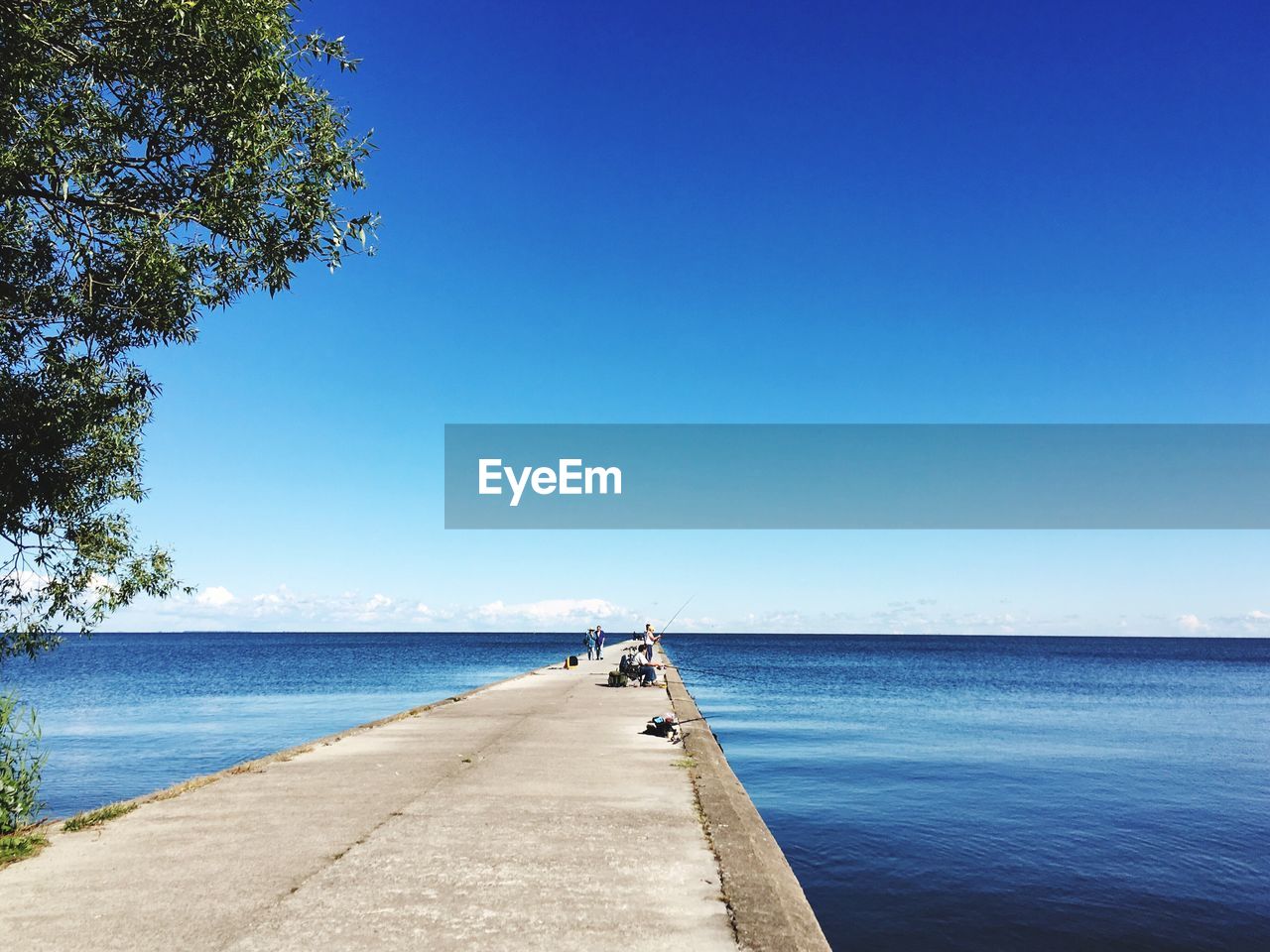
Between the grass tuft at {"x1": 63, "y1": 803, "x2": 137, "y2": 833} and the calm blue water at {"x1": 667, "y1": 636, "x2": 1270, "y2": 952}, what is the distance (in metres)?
7.49

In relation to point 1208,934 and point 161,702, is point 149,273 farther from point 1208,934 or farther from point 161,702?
point 161,702

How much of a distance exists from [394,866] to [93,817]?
3.46 metres

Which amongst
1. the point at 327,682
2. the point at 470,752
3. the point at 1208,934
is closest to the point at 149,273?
the point at 470,752

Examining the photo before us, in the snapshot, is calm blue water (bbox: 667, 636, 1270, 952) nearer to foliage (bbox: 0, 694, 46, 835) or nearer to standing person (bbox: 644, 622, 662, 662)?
standing person (bbox: 644, 622, 662, 662)

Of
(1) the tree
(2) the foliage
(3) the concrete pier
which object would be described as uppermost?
(1) the tree

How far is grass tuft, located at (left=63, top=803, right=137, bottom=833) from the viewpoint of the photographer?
7.36 metres

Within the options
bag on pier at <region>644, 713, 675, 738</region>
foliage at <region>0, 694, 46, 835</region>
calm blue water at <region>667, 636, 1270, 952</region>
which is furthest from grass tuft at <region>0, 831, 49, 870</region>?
bag on pier at <region>644, 713, 675, 738</region>

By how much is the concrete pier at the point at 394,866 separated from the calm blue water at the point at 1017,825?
3.30 m

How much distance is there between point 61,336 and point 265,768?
5980 millimetres

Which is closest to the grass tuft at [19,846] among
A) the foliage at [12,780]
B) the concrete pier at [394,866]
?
the concrete pier at [394,866]

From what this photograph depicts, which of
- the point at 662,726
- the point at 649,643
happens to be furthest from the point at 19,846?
the point at 649,643

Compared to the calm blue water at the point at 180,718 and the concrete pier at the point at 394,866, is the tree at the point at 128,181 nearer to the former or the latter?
the concrete pier at the point at 394,866

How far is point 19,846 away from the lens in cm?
654

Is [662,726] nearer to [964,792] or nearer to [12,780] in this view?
[964,792]
